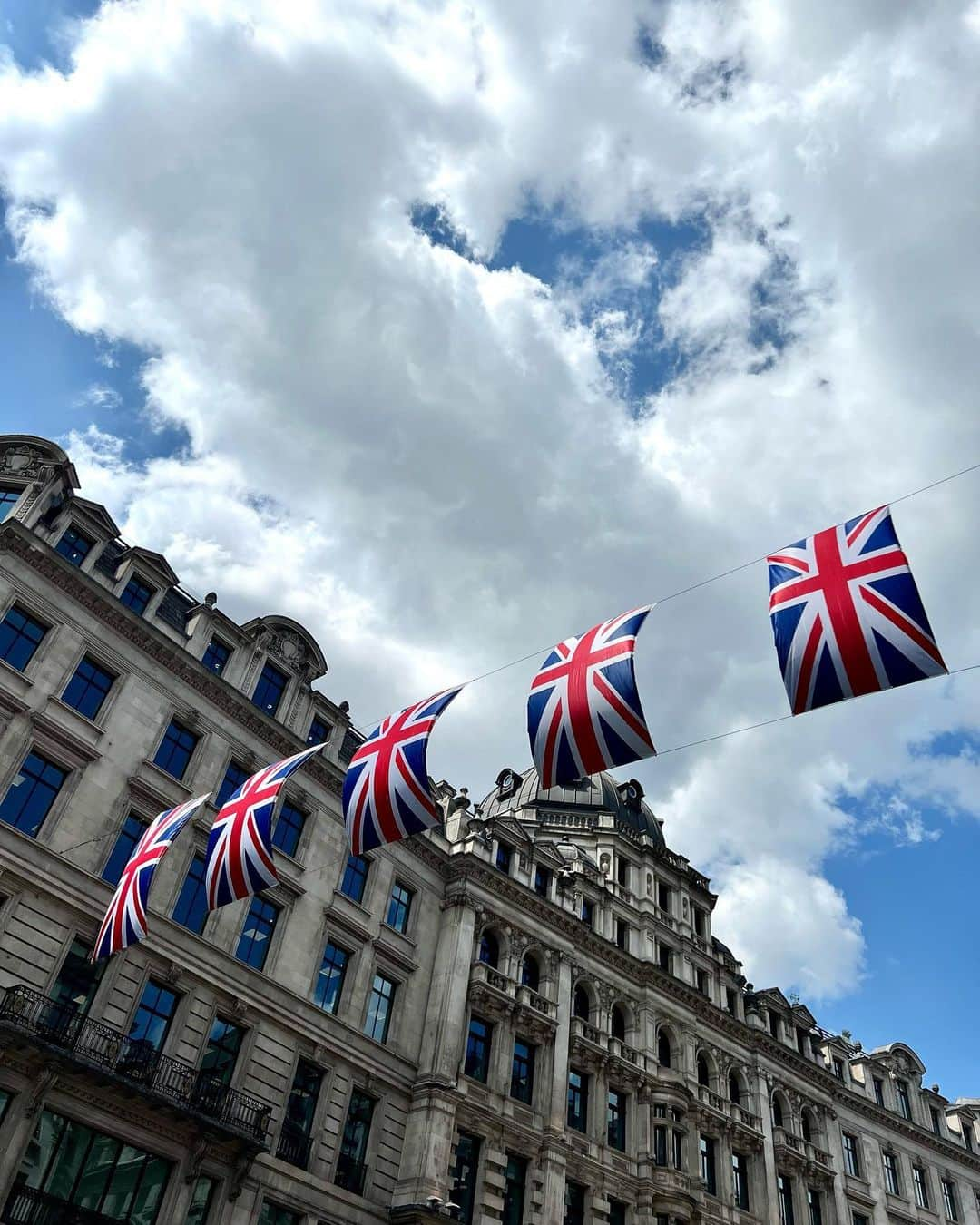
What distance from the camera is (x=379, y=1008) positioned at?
36.2 meters

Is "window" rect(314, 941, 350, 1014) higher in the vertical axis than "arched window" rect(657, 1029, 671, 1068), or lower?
lower

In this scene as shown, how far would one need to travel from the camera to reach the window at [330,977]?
112ft

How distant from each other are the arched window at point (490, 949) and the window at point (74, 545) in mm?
22143

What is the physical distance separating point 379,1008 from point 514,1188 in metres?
8.19

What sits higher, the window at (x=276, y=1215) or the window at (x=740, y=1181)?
the window at (x=740, y=1181)

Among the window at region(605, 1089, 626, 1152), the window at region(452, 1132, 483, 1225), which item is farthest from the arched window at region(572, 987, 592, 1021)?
the window at region(452, 1132, 483, 1225)

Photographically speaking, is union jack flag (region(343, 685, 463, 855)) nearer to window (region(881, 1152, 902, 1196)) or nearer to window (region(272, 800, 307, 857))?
window (region(272, 800, 307, 857))

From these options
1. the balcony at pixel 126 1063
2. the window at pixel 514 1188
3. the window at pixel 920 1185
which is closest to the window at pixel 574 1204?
the window at pixel 514 1188

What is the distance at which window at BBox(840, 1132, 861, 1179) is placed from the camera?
5281 centimetres

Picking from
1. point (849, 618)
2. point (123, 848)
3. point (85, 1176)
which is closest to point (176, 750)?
point (123, 848)

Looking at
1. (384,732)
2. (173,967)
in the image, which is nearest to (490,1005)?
(173,967)

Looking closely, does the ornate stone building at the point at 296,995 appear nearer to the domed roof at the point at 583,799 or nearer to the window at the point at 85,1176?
the window at the point at 85,1176

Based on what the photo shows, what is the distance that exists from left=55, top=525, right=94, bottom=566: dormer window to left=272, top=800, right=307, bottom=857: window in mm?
11387

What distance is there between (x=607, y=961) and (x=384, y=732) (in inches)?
998
